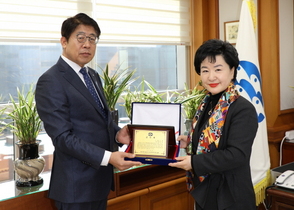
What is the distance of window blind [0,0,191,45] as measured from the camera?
7.98 ft

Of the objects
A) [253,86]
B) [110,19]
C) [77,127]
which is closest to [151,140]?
[77,127]

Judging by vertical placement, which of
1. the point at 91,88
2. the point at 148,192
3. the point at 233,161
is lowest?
the point at 148,192

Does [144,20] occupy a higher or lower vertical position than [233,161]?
higher

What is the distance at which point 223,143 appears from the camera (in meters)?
1.57

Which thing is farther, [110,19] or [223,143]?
[110,19]

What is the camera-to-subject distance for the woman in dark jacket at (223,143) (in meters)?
1.52

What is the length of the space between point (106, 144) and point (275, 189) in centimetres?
95

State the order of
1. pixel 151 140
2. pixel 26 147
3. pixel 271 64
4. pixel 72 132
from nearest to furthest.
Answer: pixel 72 132
pixel 151 140
pixel 26 147
pixel 271 64

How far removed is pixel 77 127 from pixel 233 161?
75 centimetres

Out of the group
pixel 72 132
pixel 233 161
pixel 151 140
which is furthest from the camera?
pixel 151 140

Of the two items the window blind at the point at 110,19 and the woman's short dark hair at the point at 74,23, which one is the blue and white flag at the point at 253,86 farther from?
the woman's short dark hair at the point at 74,23

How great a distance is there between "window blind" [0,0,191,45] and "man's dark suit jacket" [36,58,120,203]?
36.3 inches

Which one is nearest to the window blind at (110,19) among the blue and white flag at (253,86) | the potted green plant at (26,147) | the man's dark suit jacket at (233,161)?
the potted green plant at (26,147)

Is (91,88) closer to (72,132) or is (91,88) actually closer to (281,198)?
(72,132)
